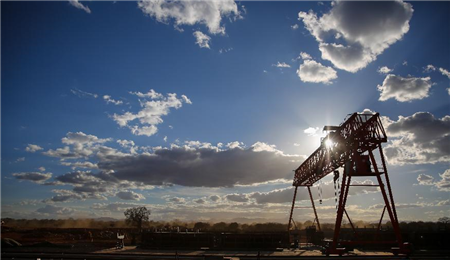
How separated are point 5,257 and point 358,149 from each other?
3450 cm

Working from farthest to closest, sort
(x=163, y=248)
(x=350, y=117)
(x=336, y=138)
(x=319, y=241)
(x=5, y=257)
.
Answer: (x=319, y=241), (x=163, y=248), (x=336, y=138), (x=350, y=117), (x=5, y=257)

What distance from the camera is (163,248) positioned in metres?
35.2

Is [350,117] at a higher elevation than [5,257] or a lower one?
higher

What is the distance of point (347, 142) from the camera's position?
30.2 metres

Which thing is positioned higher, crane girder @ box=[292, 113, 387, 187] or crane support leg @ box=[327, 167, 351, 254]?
crane girder @ box=[292, 113, 387, 187]

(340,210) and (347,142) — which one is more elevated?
(347,142)

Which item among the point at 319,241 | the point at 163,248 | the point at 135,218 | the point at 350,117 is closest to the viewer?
the point at 350,117

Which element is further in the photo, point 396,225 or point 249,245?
point 249,245

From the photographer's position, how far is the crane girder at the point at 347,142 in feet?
92.2

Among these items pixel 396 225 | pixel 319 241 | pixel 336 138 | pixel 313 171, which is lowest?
pixel 319 241

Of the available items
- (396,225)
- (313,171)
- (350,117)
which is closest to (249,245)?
(313,171)

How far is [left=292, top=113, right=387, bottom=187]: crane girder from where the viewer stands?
1106 inches

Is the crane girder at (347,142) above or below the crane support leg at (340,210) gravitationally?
above

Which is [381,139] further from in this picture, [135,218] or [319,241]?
[135,218]
